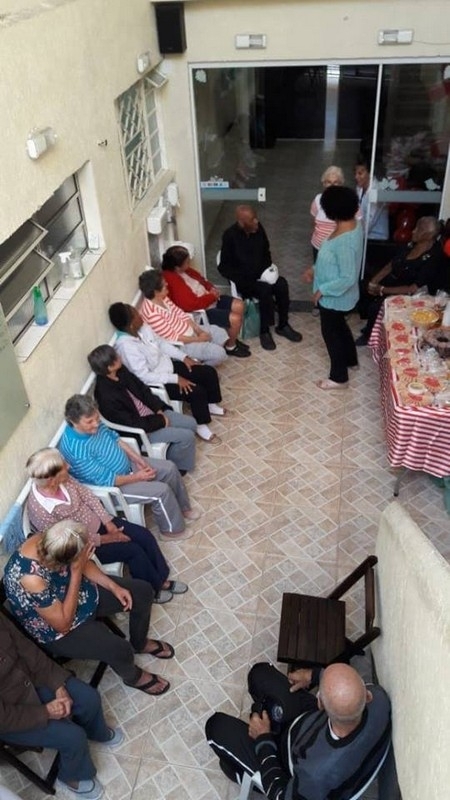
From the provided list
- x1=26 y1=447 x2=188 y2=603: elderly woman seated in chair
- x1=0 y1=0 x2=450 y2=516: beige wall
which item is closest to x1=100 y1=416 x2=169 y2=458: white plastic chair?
x1=0 y1=0 x2=450 y2=516: beige wall

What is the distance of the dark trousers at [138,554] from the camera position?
3.59 meters

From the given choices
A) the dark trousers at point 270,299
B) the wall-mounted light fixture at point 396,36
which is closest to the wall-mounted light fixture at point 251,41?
the wall-mounted light fixture at point 396,36

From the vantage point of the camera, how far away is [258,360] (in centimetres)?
583

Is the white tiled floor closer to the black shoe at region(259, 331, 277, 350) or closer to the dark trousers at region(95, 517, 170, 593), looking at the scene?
the black shoe at region(259, 331, 277, 350)

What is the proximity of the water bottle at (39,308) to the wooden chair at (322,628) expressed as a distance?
2.05 metres

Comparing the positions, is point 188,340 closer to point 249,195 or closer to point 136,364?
point 136,364

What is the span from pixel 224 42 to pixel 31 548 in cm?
461

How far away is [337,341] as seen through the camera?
5.30 m

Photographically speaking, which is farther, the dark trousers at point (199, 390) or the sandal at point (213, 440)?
the sandal at point (213, 440)

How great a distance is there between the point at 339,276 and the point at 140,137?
2.17 meters

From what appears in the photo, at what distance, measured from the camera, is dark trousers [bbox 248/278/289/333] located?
229 inches

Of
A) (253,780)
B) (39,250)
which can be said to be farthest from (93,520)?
(39,250)

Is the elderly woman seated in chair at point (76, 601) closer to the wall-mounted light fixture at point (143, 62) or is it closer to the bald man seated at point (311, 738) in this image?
the bald man seated at point (311, 738)

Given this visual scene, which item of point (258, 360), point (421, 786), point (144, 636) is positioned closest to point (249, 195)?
point (258, 360)
